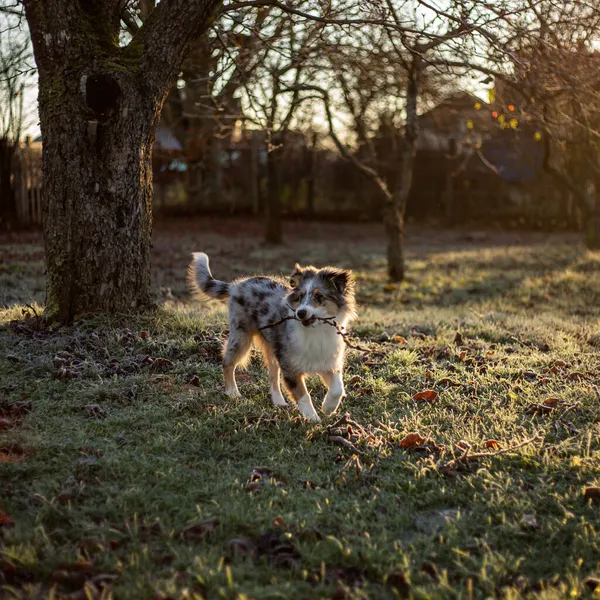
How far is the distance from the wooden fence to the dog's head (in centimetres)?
1869

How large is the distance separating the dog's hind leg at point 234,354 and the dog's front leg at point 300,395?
0.71 m

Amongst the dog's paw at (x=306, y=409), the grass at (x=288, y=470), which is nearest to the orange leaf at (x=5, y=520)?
the grass at (x=288, y=470)

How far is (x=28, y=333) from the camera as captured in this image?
744cm

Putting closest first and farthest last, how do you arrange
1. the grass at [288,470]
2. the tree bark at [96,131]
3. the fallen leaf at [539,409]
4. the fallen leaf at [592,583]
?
1. the fallen leaf at [592,583]
2. the grass at [288,470]
3. the fallen leaf at [539,409]
4. the tree bark at [96,131]

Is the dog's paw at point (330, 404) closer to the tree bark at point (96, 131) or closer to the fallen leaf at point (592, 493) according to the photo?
the fallen leaf at point (592, 493)

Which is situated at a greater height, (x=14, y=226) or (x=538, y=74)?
(x=538, y=74)

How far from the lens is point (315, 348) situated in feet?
18.2

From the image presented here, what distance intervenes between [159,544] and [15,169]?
68.9ft

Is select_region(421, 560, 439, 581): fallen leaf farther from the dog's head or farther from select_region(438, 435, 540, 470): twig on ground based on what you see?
the dog's head

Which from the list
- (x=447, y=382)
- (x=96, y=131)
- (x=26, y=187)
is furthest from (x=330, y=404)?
(x=26, y=187)

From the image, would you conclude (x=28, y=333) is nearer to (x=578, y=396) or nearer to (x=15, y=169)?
(x=578, y=396)

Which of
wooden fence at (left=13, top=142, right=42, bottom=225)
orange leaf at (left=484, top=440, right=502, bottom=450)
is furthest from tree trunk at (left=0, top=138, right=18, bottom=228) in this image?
orange leaf at (left=484, top=440, right=502, bottom=450)

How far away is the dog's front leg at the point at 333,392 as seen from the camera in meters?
5.64

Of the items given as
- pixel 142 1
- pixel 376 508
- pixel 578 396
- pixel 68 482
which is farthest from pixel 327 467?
pixel 142 1
